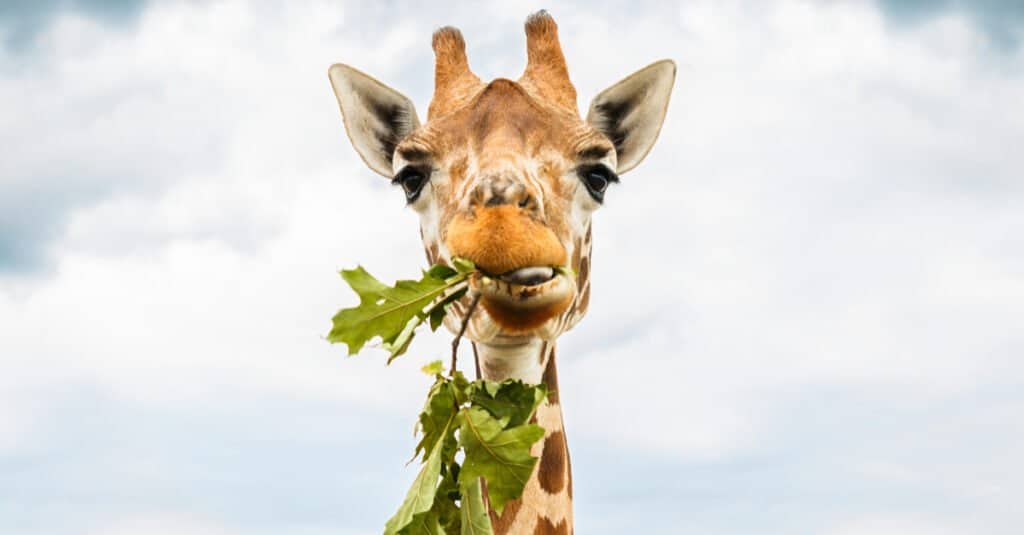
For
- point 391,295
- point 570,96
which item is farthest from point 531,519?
point 570,96

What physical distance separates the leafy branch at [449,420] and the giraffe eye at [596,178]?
1.45 metres

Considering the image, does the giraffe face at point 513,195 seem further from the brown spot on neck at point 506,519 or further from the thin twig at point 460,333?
the brown spot on neck at point 506,519

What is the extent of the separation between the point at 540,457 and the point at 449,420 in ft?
5.66

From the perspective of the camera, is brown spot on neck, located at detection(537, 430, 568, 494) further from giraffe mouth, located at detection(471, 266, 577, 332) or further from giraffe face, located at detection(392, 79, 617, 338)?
giraffe mouth, located at detection(471, 266, 577, 332)

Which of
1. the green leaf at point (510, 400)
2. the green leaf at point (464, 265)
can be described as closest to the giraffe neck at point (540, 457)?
the green leaf at point (510, 400)

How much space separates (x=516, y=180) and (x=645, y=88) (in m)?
2.50

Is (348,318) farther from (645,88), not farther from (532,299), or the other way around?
(645,88)

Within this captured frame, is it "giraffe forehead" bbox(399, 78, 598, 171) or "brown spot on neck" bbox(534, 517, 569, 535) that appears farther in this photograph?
"brown spot on neck" bbox(534, 517, 569, 535)

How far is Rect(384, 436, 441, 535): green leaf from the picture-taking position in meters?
5.12

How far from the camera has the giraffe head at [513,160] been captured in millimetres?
5512

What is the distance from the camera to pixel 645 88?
782cm

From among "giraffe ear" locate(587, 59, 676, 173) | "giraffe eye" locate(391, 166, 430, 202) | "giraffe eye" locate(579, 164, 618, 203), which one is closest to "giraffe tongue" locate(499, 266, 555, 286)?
"giraffe eye" locate(579, 164, 618, 203)

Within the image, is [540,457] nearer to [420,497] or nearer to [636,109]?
[420,497]

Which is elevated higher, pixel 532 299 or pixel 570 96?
pixel 570 96
